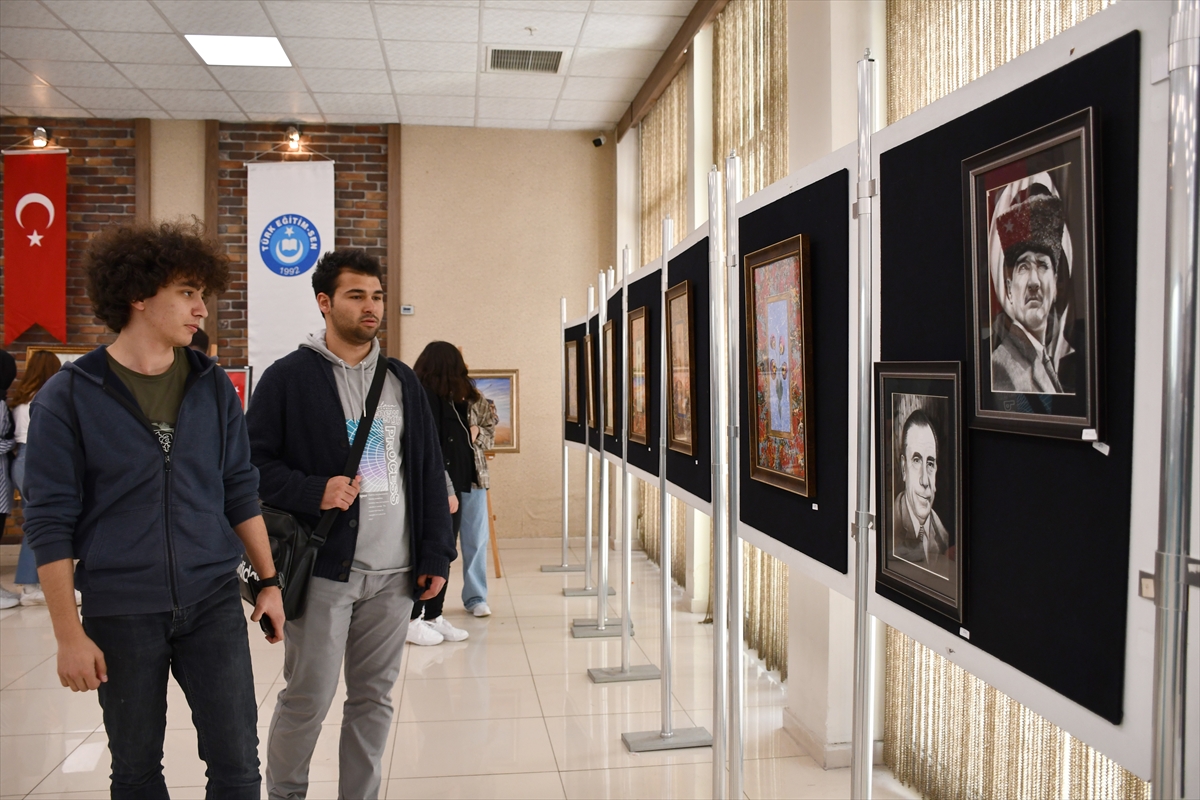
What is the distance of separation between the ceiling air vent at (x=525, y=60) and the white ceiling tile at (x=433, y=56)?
134 millimetres

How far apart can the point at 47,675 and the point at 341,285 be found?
10.5ft

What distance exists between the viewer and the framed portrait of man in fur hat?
1061 mm

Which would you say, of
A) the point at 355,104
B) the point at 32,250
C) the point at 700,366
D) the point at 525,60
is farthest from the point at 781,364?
the point at 32,250

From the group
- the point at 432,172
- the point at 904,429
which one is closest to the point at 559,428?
the point at 432,172

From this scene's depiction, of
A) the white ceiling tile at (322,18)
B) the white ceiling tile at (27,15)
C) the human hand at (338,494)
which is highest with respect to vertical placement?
the white ceiling tile at (322,18)

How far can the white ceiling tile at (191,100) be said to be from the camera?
277 inches

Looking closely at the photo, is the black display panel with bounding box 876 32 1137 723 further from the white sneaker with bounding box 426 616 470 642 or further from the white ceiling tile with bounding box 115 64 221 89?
the white ceiling tile with bounding box 115 64 221 89

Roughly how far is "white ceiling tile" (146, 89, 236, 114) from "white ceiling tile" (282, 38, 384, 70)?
1.16m

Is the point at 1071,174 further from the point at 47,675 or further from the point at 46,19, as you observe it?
the point at 46,19

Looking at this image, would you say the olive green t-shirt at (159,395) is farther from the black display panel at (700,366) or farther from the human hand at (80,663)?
the black display panel at (700,366)

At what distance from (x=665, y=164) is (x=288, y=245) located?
136 inches

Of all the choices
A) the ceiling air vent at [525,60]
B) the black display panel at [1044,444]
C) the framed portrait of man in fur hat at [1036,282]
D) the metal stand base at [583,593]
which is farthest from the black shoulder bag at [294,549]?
the ceiling air vent at [525,60]

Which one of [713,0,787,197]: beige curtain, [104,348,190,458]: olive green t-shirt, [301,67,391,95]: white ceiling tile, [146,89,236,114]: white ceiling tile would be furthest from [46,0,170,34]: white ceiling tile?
[104,348,190,458]: olive green t-shirt

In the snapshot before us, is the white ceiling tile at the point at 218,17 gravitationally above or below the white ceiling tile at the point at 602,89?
below
